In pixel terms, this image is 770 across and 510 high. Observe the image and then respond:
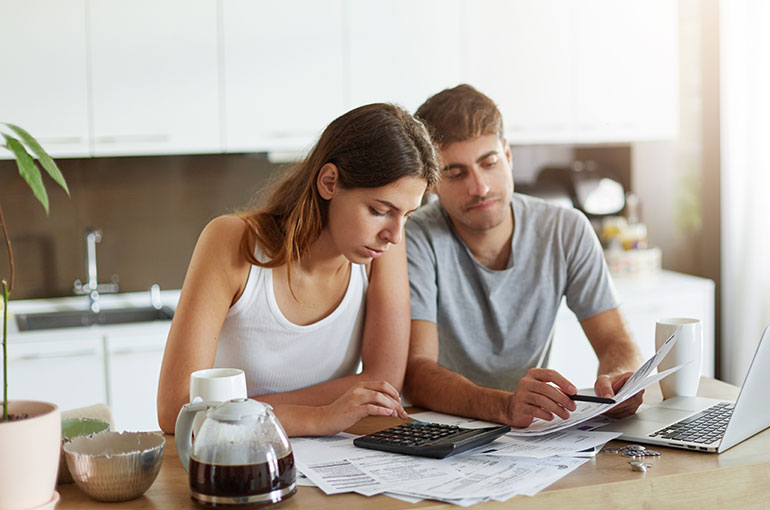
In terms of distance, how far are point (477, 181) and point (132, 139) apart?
1746mm

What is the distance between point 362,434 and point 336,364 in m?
0.32

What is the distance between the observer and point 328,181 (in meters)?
1.58

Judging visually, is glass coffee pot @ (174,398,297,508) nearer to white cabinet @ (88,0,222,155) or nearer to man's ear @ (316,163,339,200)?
man's ear @ (316,163,339,200)

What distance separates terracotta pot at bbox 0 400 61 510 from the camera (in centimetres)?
98

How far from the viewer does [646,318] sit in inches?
134

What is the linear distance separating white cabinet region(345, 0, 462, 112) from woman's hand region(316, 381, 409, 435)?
2.07 metres

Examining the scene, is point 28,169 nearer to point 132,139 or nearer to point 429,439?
point 429,439

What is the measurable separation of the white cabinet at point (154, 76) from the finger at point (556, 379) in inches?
82.1

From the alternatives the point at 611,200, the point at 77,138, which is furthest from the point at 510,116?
the point at 77,138

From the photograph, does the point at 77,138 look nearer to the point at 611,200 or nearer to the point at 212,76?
the point at 212,76

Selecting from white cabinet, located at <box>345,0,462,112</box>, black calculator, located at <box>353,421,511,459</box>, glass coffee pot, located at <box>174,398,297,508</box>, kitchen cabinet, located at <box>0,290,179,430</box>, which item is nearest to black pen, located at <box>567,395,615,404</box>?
black calculator, located at <box>353,421,511,459</box>

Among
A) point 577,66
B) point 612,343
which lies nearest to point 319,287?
point 612,343

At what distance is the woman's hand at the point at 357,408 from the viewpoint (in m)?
1.38

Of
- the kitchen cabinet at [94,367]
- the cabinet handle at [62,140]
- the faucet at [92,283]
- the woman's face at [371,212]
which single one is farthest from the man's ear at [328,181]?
the faucet at [92,283]
